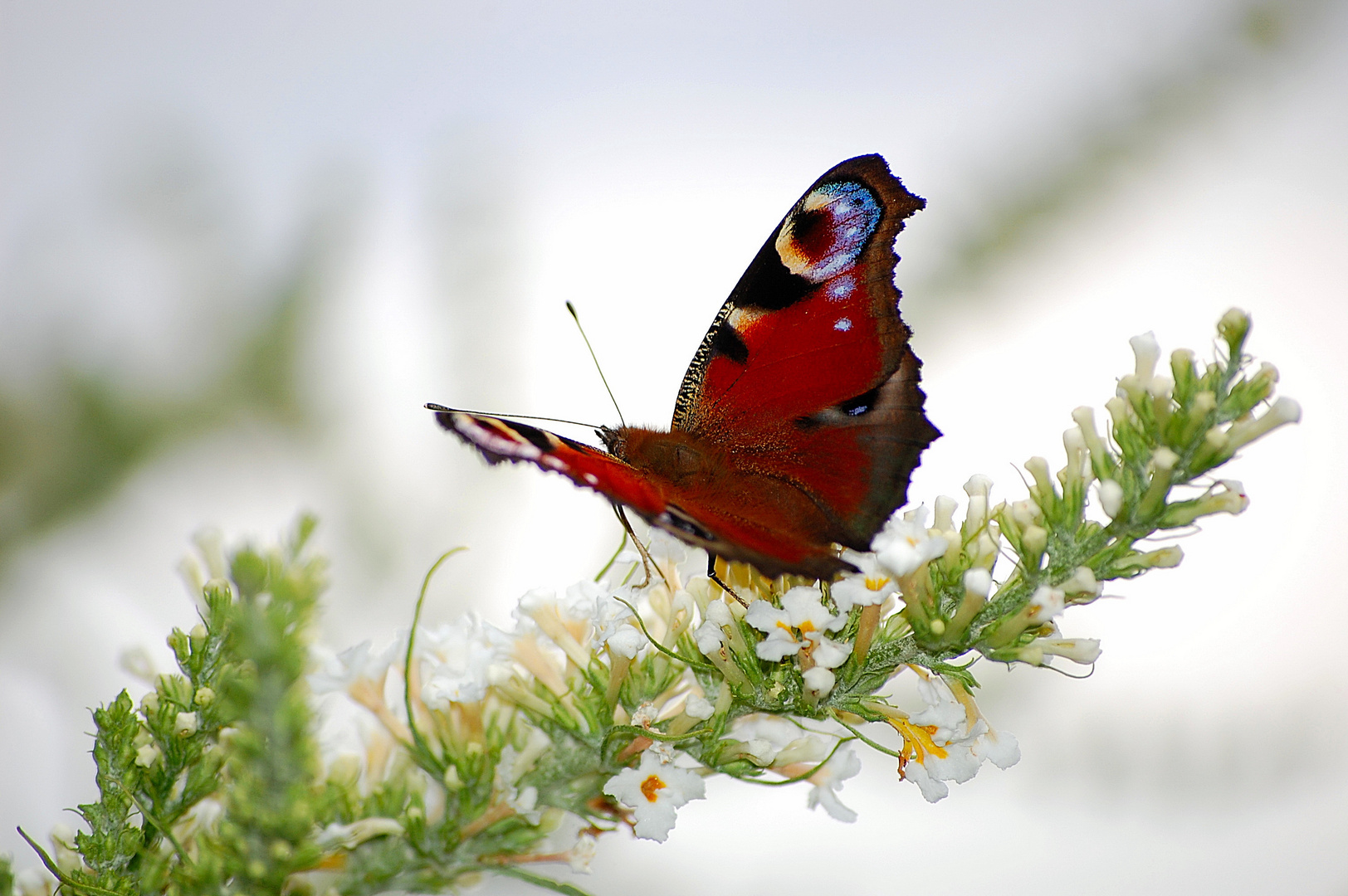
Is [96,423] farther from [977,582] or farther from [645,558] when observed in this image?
[977,582]

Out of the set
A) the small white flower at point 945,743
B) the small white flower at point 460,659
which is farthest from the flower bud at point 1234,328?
the small white flower at point 460,659

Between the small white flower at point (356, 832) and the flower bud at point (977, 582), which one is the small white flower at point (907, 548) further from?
the small white flower at point (356, 832)

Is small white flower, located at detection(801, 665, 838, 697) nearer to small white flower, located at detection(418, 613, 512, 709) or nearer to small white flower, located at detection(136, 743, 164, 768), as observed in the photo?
small white flower, located at detection(418, 613, 512, 709)

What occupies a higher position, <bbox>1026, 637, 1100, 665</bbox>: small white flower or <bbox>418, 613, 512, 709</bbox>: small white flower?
<bbox>1026, 637, 1100, 665</bbox>: small white flower

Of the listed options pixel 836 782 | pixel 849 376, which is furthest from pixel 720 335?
pixel 836 782

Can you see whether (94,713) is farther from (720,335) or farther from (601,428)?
(720,335)

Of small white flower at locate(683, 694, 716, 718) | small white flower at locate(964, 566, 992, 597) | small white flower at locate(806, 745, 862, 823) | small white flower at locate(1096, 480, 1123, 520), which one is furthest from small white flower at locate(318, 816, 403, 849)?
small white flower at locate(1096, 480, 1123, 520)
